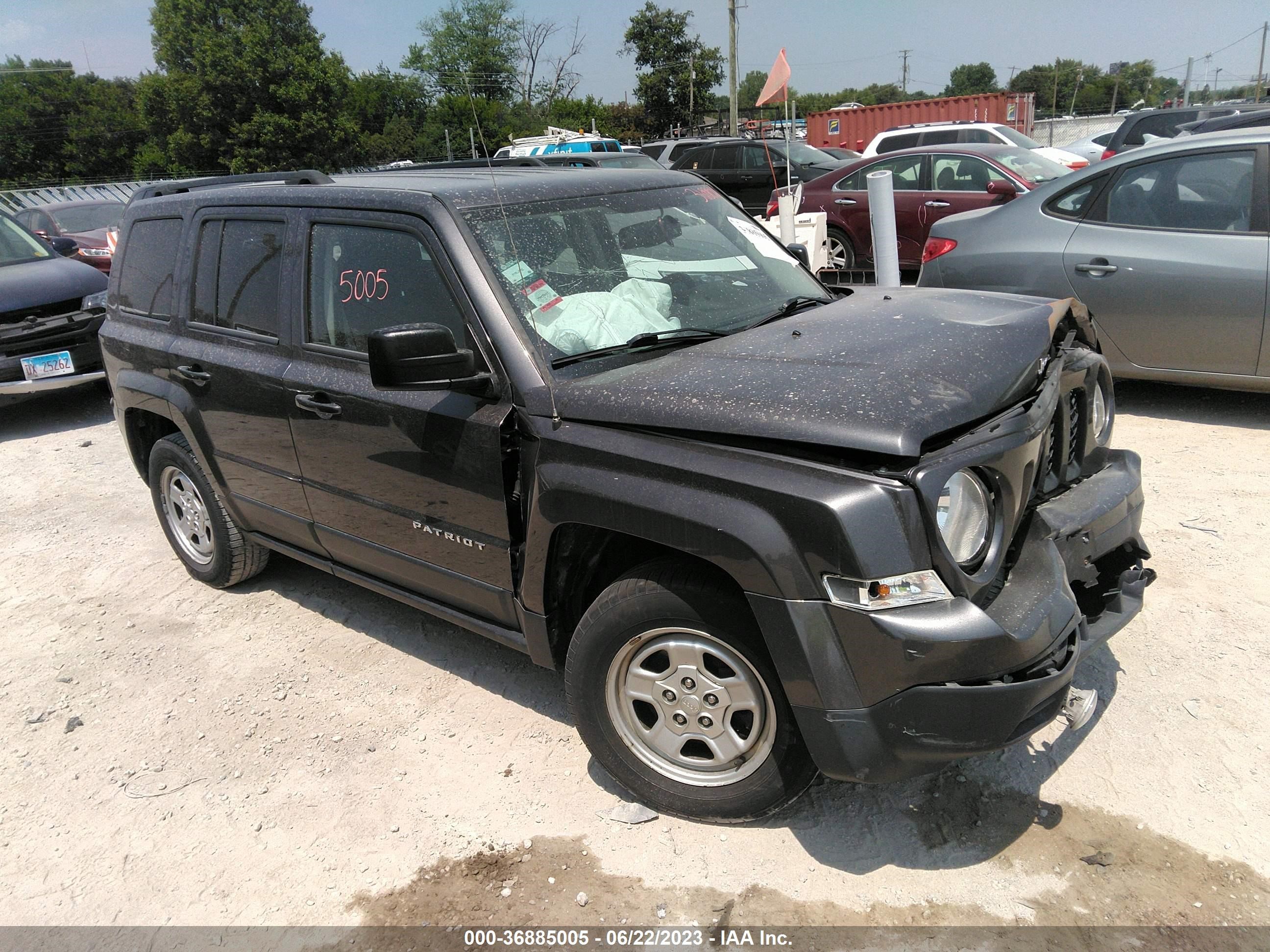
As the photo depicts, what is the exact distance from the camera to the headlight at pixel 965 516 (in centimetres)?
234

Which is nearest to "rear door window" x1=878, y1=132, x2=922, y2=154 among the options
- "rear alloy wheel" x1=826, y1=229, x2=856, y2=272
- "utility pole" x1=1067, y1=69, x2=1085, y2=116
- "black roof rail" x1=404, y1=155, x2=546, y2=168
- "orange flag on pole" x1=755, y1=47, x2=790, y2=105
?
"rear alloy wheel" x1=826, y1=229, x2=856, y2=272

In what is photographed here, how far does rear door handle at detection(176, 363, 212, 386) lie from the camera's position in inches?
157

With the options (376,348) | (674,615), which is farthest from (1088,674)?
(376,348)

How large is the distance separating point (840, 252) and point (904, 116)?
20.8 m

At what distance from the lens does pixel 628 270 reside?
11.0 ft

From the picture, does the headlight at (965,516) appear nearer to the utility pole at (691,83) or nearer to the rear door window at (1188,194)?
the rear door window at (1188,194)

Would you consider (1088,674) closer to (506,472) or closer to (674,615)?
(674,615)

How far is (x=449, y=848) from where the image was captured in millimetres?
2898

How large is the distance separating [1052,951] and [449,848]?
1692 millimetres

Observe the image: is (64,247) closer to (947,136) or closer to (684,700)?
(684,700)

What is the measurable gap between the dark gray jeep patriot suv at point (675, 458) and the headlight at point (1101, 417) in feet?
0.09

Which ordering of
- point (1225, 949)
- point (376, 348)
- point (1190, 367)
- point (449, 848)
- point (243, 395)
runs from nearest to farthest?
point (1225, 949)
point (376, 348)
point (449, 848)
point (243, 395)
point (1190, 367)

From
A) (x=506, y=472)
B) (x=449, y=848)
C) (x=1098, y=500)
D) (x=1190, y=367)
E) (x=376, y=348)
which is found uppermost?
(x=376, y=348)

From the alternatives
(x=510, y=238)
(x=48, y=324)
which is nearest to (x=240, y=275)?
(x=510, y=238)
